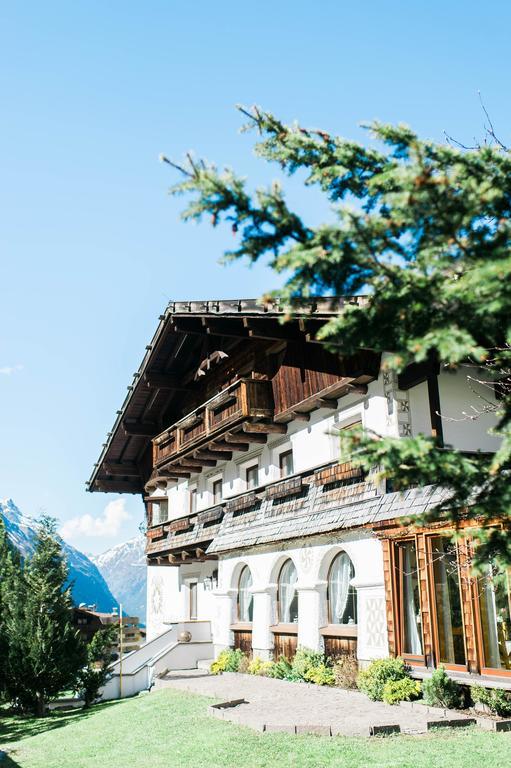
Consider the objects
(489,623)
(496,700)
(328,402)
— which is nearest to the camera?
(496,700)

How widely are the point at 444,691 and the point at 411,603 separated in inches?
93.3

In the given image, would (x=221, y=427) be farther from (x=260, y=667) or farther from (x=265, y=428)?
(x=260, y=667)

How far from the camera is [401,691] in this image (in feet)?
44.2

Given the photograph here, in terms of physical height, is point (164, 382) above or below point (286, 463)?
above

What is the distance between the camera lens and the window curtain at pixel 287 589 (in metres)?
19.3

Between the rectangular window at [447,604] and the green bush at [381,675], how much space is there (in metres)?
0.79

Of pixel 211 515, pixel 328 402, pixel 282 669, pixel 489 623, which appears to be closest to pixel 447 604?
pixel 489 623

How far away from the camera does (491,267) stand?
4816mm

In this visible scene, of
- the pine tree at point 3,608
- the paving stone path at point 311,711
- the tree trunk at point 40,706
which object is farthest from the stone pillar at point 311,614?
the pine tree at point 3,608

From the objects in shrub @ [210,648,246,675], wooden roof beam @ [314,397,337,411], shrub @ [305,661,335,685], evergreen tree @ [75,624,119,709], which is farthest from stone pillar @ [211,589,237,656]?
wooden roof beam @ [314,397,337,411]

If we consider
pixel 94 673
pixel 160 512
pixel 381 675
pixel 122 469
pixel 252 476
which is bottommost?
pixel 94 673

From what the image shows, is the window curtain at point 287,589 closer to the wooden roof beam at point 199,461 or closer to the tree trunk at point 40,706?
the wooden roof beam at point 199,461

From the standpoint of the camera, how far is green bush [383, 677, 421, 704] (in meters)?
13.4

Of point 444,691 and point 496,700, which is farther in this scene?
point 444,691
